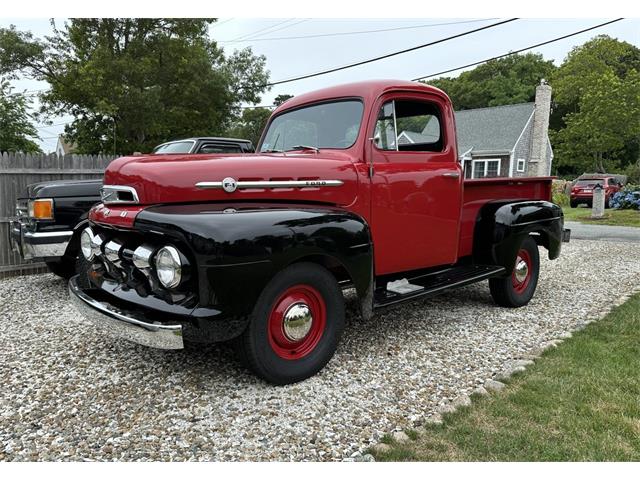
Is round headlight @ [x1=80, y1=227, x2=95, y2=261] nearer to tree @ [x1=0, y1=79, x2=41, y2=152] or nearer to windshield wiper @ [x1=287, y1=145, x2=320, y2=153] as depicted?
windshield wiper @ [x1=287, y1=145, x2=320, y2=153]

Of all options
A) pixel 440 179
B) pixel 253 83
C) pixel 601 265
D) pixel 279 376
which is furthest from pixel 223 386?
pixel 253 83

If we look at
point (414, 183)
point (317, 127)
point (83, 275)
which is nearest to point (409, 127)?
point (414, 183)

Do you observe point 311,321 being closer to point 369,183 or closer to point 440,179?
point 369,183

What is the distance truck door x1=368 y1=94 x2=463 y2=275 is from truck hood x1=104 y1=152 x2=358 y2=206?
35cm

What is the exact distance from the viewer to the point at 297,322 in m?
3.10

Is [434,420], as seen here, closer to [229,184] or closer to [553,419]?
[553,419]

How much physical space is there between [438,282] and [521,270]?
5.12 feet

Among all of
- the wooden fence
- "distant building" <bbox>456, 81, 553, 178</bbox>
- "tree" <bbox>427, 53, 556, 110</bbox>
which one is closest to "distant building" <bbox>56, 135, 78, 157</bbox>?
the wooden fence

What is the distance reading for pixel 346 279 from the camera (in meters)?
3.71

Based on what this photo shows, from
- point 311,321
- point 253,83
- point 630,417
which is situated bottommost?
point 630,417

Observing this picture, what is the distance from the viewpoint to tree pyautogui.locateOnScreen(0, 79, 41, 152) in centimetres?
1495

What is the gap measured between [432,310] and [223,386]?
266cm

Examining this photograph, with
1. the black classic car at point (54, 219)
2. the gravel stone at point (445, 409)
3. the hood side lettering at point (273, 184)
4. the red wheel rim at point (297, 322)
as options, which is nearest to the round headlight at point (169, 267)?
the hood side lettering at point (273, 184)

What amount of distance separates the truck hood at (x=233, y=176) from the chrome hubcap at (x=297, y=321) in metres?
0.78
